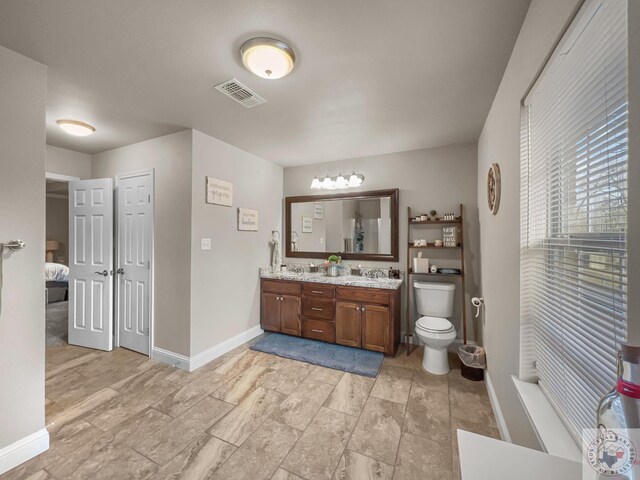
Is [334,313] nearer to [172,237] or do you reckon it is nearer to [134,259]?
[172,237]

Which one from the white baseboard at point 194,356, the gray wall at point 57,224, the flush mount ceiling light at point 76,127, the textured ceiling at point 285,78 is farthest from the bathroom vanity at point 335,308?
the gray wall at point 57,224

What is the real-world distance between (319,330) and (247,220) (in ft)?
5.41

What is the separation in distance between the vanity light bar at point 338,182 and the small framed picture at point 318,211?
248 mm

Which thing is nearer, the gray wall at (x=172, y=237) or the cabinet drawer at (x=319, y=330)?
the gray wall at (x=172, y=237)

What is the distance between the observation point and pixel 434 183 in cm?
320

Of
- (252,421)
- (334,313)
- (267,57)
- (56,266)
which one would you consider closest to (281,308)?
(334,313)

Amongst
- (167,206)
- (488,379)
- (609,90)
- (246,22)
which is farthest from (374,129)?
(488,379)

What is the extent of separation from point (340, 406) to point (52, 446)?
1933mm

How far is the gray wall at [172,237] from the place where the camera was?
2.67 m

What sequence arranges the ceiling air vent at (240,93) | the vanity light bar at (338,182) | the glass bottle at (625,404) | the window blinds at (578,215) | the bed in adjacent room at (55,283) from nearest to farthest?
the glass bottle at (625,404) < the window blinds at (578,215) < the ceiling air vent at (240,93) < the vanity light bar at (338,182) < the bed in adjacent room at (55,283)

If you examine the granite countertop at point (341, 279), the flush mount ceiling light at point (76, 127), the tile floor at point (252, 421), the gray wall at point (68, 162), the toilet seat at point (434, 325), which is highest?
the flush mount ceiling light at point (76, 127)

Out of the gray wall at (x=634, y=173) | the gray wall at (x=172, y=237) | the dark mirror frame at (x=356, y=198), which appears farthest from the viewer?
the dark mirror frame at (x=356, y=198)

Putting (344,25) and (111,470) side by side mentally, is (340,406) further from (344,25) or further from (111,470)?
(344,25)

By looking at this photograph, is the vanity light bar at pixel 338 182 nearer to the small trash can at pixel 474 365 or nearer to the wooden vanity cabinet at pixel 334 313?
the wooden vanity cabinet at pixel 334 313
